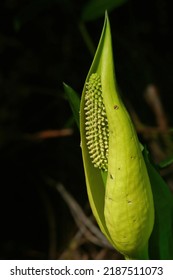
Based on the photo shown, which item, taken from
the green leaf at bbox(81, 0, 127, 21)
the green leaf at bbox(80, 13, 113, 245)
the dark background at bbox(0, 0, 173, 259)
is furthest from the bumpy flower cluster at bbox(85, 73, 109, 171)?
the dark background at bbox(0, 0, 173, 259)

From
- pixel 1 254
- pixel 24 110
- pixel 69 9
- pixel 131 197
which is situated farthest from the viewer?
pixel 24 110

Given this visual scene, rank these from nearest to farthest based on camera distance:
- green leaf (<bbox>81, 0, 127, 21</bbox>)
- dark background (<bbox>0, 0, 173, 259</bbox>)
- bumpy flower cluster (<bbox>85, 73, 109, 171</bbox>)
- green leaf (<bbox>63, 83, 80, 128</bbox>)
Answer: bumpy flower cluster (<bbox>85, 73, 109, 171</bbox>)
green leaf (<bbox>63, 83, 80, 128</bbox>)
green leaf (<bbox>81, 0, 127, 21</bbox>)
dark background (<bbox>0, 0, 173, 259</bbox>)

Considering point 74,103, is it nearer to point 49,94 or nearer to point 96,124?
point 96,124

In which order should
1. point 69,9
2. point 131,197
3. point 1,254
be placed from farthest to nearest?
point 1,254, point 69,9, point 131,197

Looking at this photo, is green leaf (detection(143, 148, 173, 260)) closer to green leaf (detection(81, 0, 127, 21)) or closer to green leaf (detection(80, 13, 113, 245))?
green leaf (detection(80, 13, 113, 245))

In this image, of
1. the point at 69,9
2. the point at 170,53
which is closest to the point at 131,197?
the point at 69,9

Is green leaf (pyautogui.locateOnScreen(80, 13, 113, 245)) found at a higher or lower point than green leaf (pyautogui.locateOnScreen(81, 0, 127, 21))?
lower

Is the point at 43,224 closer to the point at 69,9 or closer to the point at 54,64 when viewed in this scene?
the point at 54,64
